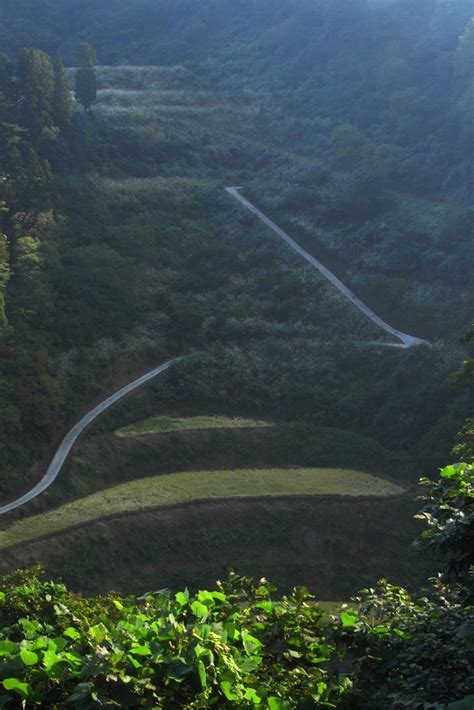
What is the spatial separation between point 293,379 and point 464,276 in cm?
1531

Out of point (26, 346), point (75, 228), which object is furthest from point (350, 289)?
point (26, 346)

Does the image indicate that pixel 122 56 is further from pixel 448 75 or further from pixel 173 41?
pixel 448 75

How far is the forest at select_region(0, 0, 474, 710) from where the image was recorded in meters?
8.83

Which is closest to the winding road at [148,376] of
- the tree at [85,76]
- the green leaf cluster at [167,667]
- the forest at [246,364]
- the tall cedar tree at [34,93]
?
the forest at [246,364]

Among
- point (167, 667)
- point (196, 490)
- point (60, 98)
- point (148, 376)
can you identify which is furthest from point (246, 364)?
point (167, 667)

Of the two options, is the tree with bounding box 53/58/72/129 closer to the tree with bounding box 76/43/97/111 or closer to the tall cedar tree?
the tall cedar tree

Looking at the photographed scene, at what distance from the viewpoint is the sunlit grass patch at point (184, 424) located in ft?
122

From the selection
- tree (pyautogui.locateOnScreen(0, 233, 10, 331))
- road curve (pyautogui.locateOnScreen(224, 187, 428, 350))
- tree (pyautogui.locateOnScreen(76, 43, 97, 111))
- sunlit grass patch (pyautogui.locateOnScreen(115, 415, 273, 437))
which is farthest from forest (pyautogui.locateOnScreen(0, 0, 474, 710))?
road curve (pyautogui.locateOnScreen(224, 187, 428, 350))

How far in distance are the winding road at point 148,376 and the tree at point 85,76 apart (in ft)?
48.7

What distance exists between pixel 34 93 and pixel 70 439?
107 ft

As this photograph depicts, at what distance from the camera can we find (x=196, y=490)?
3294 centimetres

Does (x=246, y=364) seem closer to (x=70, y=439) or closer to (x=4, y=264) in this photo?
(x=70, y=439)

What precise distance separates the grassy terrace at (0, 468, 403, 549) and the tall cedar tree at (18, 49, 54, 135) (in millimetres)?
33752

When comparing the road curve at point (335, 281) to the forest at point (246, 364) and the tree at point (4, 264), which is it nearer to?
the forest at point (246, 364)
